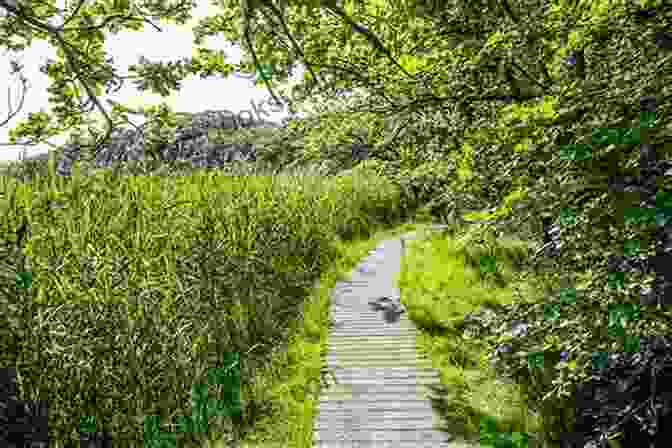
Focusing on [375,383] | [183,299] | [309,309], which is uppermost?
[183,299]

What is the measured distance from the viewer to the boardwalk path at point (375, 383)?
359 centimetres

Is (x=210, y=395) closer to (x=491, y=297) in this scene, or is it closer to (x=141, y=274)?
(x=141, y=274)

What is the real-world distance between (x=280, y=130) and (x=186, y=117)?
3.10 ft

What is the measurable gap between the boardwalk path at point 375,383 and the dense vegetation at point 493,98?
92 cm

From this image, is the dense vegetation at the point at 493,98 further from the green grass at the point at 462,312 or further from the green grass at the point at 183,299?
the green grass at the point at 462,312

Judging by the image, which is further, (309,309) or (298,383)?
(309,309)

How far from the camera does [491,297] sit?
6281mm

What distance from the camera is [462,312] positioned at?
598cm

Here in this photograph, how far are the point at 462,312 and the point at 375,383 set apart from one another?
2009 mm

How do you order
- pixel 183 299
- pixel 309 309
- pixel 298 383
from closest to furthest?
pixel 183 299
pixel 298 383
pixel 309 309

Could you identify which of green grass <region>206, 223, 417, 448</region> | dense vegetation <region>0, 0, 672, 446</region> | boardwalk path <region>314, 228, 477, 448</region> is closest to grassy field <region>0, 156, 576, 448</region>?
green grass <region>206, 223, 417, 448</region>

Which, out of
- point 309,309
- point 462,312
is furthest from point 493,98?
point 309,309

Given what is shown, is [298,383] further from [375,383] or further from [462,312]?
[462,312]

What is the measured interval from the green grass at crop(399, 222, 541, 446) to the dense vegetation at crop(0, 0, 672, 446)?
1.05 ft
